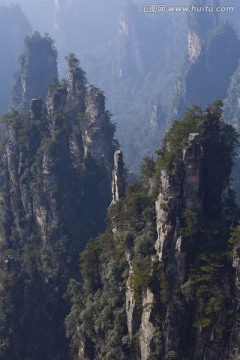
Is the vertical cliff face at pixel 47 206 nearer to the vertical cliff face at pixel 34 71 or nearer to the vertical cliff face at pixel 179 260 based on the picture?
the vertical cliff face at pixel 179 260

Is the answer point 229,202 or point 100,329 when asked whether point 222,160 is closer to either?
point 229,202

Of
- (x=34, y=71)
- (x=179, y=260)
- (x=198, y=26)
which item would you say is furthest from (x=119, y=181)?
(x=198, y=26)

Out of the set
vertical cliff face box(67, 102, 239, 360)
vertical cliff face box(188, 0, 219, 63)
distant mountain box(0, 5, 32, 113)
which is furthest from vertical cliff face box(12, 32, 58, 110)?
vertical cliff face box(67, 102, 239, 360)

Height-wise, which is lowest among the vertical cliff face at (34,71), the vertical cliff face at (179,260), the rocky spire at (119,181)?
the vertical cliff face at (179,260)

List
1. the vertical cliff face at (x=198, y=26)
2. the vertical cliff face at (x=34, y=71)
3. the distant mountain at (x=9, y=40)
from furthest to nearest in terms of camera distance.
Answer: the distant mountain at (x=9, y=40) < the vertical cliff face at (x=198, y=26) < the vertical cliff face at (x=34, y=71)

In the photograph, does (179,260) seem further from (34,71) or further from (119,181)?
(34,71)

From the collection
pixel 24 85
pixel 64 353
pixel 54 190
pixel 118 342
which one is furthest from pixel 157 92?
pixel 118 342

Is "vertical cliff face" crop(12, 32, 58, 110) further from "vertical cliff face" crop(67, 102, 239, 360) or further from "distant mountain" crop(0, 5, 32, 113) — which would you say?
"vertical cliff face" crop(67, 102, 239, 360)

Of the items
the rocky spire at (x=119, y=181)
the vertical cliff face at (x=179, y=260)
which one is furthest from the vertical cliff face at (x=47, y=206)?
the vertical cliff face at (x=179, y=260)
